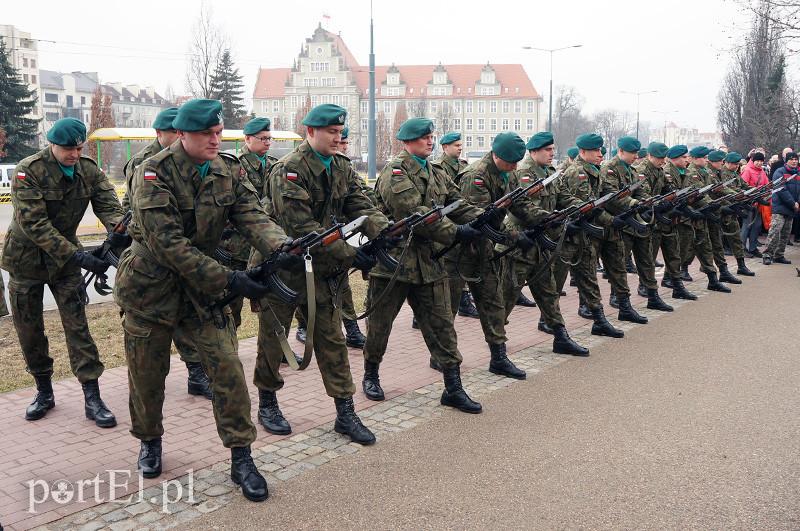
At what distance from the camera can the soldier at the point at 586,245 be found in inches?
309

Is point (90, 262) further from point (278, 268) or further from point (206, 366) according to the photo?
point (278, 268)

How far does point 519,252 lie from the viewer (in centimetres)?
714

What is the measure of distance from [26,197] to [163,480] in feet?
7.13

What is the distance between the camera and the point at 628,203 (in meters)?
8.66

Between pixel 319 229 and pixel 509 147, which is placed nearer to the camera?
pixel 319 229

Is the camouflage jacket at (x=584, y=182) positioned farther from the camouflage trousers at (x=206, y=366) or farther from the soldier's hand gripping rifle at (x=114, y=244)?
the camouflage trousers at (x=206, y=366)

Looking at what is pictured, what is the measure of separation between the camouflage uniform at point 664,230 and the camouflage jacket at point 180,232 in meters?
6.89

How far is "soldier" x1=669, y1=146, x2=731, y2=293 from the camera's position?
10711mm

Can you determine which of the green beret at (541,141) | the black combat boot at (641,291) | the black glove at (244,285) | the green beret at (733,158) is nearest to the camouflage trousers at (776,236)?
the green beret at (733,158)

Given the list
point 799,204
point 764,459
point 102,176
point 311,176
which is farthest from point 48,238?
point 799,204

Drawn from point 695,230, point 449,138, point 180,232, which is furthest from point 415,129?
point 695,230

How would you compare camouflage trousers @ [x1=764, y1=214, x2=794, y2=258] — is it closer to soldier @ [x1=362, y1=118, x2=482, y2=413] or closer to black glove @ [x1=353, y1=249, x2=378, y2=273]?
soldier @ [x1=362, y1=118, x2=482, y2=413]

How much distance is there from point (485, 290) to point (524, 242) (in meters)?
0.57

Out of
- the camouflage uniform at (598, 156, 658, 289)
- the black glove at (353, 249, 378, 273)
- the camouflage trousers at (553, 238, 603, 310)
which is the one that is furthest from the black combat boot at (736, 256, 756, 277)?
the black glove at (353, 249, 378, 273)
